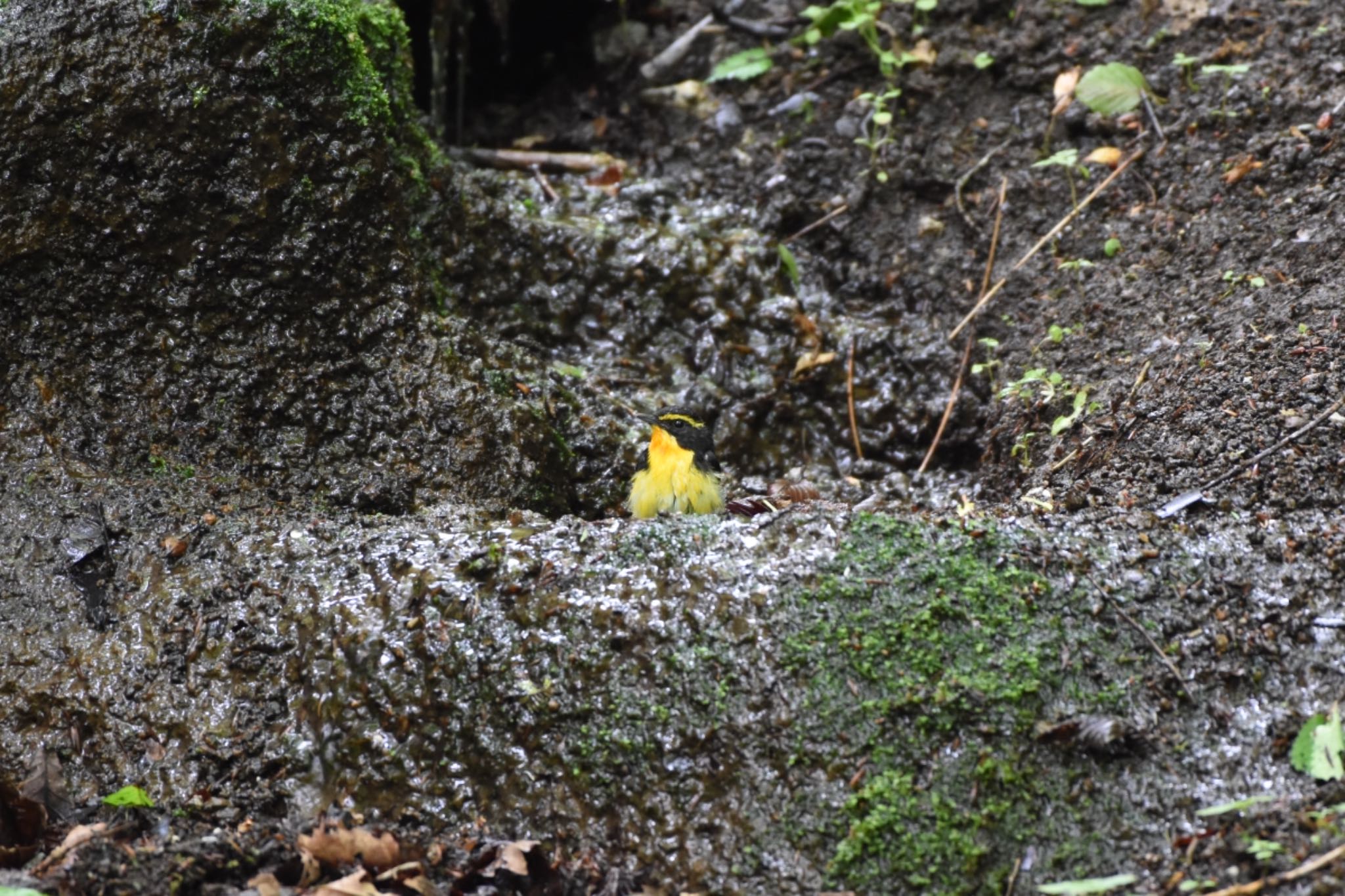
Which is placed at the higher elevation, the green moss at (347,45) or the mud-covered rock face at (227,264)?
the green moss at (347,45)

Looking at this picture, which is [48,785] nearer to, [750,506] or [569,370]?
[750,506]

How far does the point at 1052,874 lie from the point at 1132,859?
226 millimetres

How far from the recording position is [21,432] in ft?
14.5

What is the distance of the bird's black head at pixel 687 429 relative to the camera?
5.42m

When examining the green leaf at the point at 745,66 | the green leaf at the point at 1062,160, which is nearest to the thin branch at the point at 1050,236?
the green leaf at the point at 1062,160

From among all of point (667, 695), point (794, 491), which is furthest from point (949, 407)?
point (667, 695)

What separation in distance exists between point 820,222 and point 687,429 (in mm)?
2057

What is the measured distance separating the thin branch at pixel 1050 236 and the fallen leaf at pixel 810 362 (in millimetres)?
700

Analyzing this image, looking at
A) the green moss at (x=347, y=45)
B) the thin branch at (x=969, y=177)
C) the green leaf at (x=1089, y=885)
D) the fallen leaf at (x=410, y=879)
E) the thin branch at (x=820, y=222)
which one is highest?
the green moss at (x=347, y=45)

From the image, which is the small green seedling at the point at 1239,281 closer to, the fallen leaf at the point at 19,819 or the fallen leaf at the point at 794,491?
the fallen leaf at the point at 794,491

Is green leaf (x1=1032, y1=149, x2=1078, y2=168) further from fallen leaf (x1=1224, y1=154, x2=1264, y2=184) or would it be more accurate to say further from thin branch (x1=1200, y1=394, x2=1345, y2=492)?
thin branch (x1=1200, y1=394, x2=1345, y2=492)

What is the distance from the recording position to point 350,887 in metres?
3.23

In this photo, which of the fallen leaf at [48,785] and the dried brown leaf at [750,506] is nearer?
the fallen leaf at [48,785]

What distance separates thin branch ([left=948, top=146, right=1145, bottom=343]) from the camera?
6.19 metres
